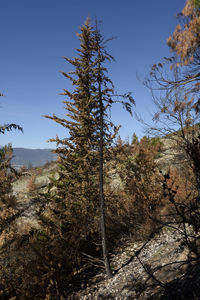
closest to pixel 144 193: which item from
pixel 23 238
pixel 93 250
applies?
pixel 93 250

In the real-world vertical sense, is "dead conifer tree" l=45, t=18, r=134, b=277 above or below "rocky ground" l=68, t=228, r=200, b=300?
above

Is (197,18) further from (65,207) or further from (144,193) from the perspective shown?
(65,207)

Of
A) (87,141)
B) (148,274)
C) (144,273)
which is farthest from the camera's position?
(87,141)

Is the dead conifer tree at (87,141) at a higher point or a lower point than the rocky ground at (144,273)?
higher

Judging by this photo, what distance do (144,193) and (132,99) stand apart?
4.98 meters

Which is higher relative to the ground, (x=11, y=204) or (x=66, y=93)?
(x=66, y=93)

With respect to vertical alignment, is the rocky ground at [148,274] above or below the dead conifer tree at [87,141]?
below

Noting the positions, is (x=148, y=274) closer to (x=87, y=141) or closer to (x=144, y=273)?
(x=144, y=273)

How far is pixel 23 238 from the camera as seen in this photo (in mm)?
8438

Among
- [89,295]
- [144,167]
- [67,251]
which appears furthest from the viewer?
[144,167]

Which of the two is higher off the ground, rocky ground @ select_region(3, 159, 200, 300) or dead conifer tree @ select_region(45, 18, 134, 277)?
dead conifer tree @ select_region(45, 18, 134, 277)

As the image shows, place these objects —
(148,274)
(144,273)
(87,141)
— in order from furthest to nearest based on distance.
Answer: (87,141) < (144,273) < (148,274)

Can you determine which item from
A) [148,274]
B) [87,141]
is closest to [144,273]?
[148,274]

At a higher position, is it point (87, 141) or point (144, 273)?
point (87, 141)
